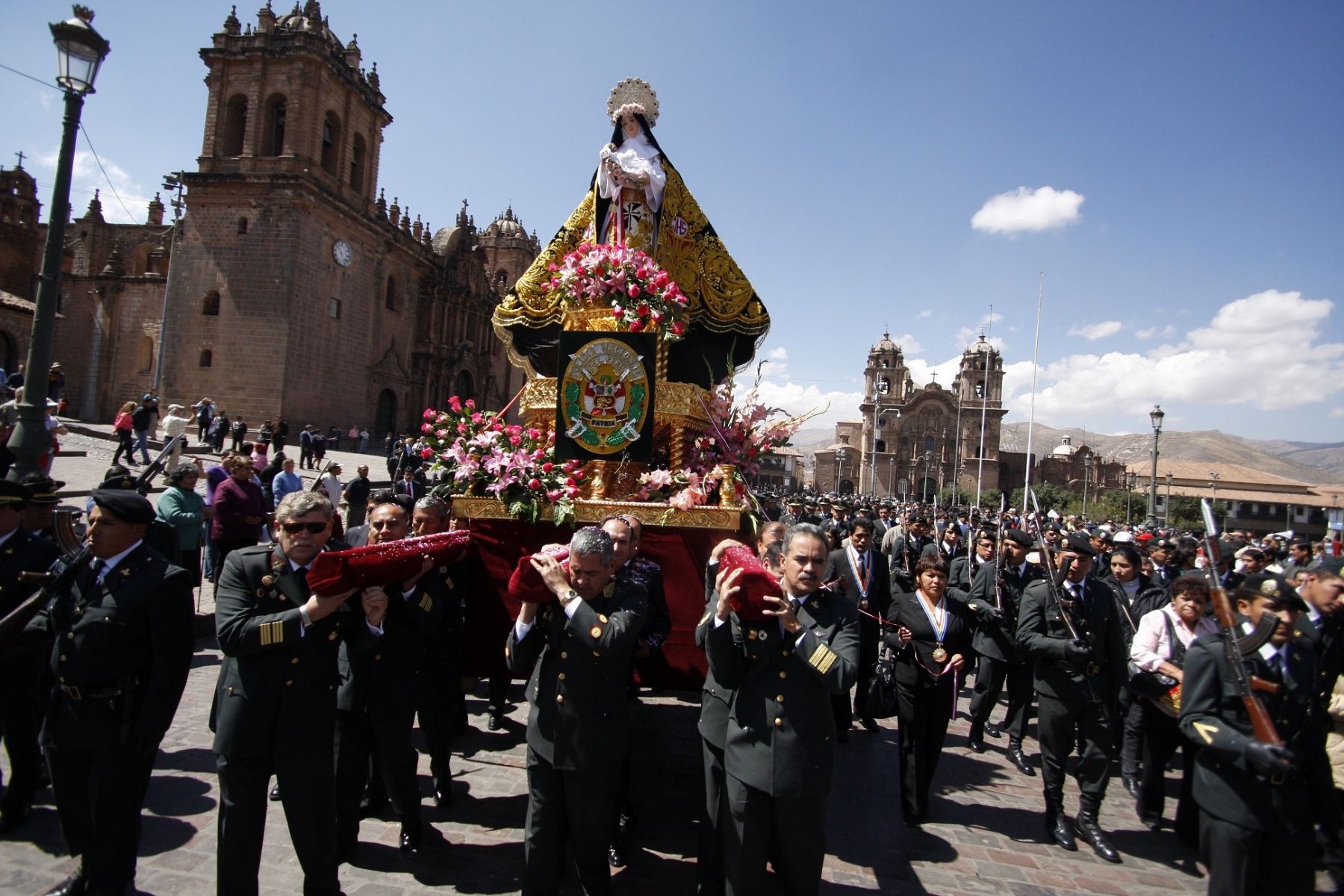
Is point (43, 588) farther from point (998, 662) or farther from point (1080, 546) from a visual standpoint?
point (998, 662)

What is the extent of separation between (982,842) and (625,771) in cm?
260

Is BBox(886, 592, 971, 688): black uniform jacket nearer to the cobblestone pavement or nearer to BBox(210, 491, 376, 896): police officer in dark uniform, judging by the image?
the cobblestone pavement

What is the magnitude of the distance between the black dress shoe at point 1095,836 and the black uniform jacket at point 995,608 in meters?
1.84

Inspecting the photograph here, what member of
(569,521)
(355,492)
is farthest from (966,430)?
(569,521)

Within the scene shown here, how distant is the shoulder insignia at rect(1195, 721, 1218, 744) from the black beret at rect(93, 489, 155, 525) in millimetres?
5218

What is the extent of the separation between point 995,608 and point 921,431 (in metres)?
87.0

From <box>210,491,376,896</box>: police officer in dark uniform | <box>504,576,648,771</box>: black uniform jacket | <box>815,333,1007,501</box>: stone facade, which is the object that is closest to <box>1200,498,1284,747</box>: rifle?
<box>504,576,648,771</box>: black uniform jacket

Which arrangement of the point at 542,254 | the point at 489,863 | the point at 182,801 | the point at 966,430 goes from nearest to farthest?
the point at 489,863
the point at 182,801
the point at 542,254
the point at 966,430

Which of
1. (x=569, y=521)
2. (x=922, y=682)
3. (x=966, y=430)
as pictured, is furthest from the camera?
(x=966, y=430)

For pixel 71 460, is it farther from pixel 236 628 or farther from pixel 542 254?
pixel 236 628

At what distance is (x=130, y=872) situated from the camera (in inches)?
145

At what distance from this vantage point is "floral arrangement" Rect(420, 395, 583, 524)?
529 centimetres

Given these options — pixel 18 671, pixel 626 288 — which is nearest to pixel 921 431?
pixel 626 288

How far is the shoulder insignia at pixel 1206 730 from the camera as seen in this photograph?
3.57 meters
